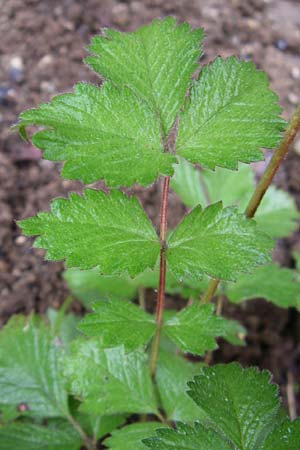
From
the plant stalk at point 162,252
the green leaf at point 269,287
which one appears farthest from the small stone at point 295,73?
the plant stalk at point 162,252

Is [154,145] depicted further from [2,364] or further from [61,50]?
[61,50]

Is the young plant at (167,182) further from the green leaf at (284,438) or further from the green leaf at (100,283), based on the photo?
the green leaf at (100,283)

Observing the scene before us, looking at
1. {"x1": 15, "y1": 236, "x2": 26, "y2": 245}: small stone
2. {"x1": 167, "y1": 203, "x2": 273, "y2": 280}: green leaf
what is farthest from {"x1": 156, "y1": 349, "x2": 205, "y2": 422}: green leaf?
{"x1": 15, "y1": 236, "x2": 26, "y2": 245}: small stone

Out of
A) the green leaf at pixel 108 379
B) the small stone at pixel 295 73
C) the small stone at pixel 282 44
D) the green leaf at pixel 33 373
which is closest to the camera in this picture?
the green leaf at pixel 108 379

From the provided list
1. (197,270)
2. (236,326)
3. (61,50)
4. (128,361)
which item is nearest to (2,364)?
(128,361)


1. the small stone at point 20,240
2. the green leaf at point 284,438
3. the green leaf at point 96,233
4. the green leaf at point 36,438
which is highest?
the green leaf at point 96,233

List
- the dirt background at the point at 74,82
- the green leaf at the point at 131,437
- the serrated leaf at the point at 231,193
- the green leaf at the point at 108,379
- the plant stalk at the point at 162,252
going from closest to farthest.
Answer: the plant stalk at the point at 162,252
the green leaf at the point at 131,437
the green leaf at the point at 108,379
the serrated leaf at the point at 231,193
the dirt background at the point at 74,82
